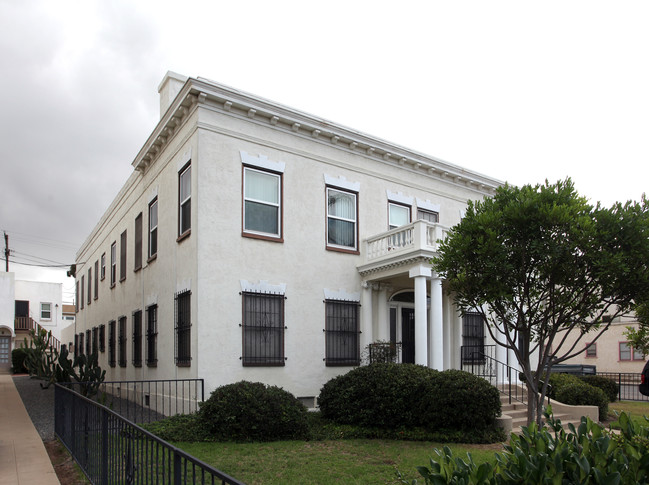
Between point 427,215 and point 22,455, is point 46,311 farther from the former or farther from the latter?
point 22,455

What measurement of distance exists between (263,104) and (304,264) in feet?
14.2

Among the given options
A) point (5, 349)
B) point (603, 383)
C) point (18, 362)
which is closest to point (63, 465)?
point (603, 383)

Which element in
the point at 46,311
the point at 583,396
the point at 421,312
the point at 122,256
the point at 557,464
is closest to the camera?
the point at 557,464

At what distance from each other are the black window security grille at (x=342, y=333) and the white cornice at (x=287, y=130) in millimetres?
4581

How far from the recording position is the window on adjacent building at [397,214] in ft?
59.4

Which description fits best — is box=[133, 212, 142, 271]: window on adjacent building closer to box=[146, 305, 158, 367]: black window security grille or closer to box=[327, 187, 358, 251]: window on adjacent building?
box=[146, 305, 158, 367]: black window security grille

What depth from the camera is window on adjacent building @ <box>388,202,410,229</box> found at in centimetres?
1810

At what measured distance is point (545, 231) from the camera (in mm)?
9336

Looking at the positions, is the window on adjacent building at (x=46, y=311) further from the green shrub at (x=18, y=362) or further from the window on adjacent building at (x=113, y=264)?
the window on adjacent building at (x=113, y=264)

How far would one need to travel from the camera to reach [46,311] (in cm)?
5222

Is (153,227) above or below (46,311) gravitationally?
above

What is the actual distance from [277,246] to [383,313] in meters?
3.95

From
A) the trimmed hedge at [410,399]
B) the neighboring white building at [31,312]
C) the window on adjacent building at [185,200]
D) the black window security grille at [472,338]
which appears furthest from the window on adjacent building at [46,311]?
the trimmed hedge at [410,399]

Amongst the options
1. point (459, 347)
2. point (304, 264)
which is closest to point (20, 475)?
point (304, 264)
